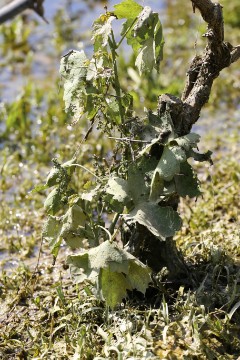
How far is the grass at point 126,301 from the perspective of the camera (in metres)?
2.66

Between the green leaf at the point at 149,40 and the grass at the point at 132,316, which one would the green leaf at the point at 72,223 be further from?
the green leaf at the point at 149,40

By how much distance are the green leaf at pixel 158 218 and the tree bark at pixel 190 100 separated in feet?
0.75

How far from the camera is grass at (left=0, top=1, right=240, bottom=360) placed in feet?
Answer: 8.74

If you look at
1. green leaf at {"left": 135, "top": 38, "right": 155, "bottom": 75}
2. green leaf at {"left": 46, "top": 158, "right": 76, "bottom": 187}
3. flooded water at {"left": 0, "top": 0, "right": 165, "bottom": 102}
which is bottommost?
green leaf at {"left": 46, "top": 158, "right": 76, "bottom": 187}

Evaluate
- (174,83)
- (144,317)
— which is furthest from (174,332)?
(174,83)

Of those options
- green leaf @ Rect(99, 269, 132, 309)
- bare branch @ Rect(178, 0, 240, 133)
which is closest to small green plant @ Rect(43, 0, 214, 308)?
green leaf @ Rect(99, 269, 132, 309)

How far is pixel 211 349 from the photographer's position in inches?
103

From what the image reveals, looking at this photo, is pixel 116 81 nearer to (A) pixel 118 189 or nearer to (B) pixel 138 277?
(A) pixel 118 189

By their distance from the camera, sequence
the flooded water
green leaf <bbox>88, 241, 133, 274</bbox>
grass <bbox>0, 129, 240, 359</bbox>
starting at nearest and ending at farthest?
1. green leaf <bbox>88, 241, 133, 274</bbox>
2. grass <bbox>0, 129, 240, 359</bbox>
3. the flooded water

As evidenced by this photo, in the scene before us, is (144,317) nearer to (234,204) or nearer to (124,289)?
(124,289)

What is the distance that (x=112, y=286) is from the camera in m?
2.60

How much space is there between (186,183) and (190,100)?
0.40 meters

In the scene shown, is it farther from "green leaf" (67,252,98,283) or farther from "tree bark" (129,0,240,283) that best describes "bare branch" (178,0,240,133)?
"green leaf" (67,252,98,283)

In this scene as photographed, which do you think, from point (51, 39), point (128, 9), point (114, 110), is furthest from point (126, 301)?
point (51, 39)
